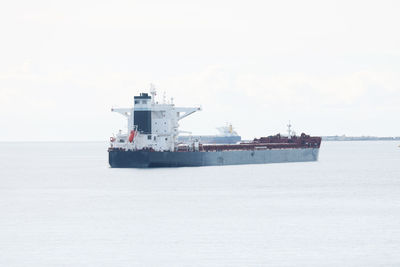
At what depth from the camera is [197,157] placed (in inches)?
3474

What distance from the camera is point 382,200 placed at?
5562 centimetres

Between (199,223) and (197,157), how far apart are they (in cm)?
4533

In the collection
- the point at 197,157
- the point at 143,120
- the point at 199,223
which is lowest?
the point at 199,223

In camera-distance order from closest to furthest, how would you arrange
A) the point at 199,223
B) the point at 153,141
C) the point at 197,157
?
the point at 199,223 → the point at 153,141 → the point at 197,157

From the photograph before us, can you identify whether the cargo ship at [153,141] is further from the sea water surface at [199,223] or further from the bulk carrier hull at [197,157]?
the sea water surface at [199,223]

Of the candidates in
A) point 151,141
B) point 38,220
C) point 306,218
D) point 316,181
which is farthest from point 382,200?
point 151,141

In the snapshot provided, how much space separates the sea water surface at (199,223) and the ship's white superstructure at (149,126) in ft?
31.4

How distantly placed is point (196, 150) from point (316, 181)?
18.2 m

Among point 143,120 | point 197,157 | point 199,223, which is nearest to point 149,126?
point 143,120

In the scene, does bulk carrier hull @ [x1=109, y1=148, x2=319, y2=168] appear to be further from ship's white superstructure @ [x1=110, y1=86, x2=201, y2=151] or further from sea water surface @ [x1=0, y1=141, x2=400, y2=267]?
sea water surface @ [x1=0, y1=141, x2=400, y2=267]

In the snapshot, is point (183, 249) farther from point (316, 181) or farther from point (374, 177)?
point (374, 177)

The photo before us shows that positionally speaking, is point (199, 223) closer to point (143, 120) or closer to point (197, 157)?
point (143, 120)

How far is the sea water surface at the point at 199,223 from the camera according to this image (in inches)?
1315

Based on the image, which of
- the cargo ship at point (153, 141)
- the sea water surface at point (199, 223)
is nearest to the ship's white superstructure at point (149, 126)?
the cargo ship at point (153, 141)
